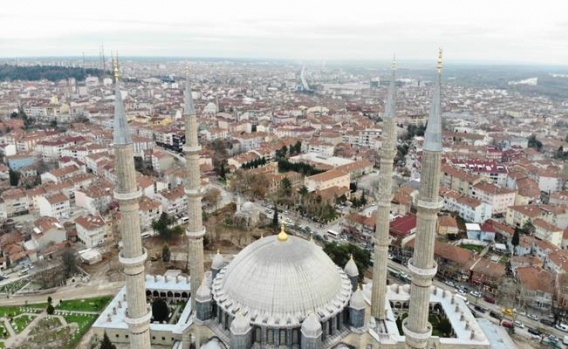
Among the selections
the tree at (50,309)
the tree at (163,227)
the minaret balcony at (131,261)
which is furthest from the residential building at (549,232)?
the tree at (50,309)

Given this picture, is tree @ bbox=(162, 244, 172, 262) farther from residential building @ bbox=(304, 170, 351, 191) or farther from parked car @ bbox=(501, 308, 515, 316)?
parked car @ bbox=(501, 308, 515, 316)

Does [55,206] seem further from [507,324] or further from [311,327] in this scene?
[507,324]

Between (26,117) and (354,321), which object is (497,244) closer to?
(354,321)

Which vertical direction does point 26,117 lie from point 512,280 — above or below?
above

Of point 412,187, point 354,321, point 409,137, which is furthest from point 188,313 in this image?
point 409,137

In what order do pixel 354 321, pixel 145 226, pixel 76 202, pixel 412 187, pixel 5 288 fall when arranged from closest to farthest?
pixel 354 321 < pixel 5 288 < pixel 145 226 < pixel 76 202 < pixel 412 187

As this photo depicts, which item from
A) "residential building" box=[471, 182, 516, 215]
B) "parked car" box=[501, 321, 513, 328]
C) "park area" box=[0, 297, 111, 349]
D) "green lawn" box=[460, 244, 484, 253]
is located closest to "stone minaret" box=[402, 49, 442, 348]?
"parked car" box=[501, 321, 513, 328]

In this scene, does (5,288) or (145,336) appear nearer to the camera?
(145,336)
